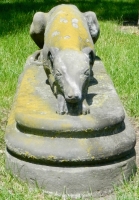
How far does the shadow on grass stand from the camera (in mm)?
10086

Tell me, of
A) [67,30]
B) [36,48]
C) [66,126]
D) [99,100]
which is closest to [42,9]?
[36,48]

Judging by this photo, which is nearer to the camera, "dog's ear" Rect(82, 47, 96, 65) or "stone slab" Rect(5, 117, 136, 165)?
"stone slab" Rect(5, 117, 136, 165)

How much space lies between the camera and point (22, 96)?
4.55 m

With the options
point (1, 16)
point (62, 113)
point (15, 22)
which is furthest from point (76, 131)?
point (1, 16)

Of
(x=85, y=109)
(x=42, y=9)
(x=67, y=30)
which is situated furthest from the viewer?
(x=42, y=9)

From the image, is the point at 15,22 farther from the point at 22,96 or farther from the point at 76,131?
the point at 76,131

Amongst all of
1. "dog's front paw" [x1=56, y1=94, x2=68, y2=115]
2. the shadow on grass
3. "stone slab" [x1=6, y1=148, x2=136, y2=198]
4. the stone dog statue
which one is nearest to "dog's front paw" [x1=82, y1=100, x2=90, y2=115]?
the stone dog statue

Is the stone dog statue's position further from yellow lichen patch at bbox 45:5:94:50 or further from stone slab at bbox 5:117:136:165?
stone slab at bbox 5:117:136:165

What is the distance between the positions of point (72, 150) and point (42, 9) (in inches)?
329

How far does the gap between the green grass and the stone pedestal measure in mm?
135

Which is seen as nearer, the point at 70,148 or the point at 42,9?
the point at 70,148

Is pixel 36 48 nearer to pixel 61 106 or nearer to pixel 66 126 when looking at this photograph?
pixel 61 106

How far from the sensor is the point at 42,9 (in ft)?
38.5

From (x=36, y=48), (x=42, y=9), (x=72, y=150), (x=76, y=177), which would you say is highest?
(x=72, y=150)
